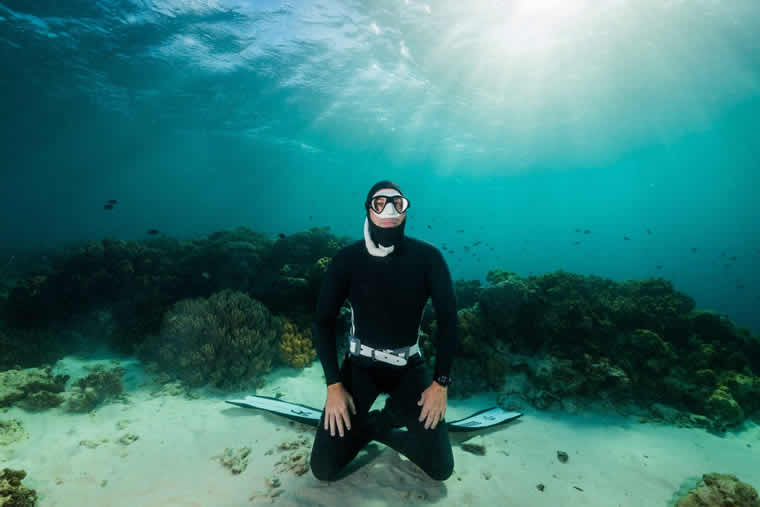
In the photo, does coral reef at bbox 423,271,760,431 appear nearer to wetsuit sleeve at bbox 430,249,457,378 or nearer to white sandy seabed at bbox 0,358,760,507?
white sandy seabed at bbox 0,358,760,507

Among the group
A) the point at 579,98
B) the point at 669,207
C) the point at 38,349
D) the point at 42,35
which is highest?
the point at 669,207

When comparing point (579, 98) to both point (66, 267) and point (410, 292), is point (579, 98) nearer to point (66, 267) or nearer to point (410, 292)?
point (410, 292)

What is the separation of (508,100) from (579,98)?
5440 millimetres

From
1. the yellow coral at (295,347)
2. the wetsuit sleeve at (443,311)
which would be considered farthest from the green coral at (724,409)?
the yellow coral at (295,347)

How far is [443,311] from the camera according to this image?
3545 mm

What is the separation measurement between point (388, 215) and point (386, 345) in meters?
1.60

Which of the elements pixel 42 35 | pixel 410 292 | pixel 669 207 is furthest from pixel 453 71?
pixel 669 207

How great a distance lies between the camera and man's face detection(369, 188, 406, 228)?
3.30 meters

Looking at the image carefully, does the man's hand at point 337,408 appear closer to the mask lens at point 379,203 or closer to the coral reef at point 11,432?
the mask lens at point 379,203

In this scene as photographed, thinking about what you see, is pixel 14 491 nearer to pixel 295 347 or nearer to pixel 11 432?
pixel 11 432

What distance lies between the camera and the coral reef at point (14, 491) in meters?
3.02

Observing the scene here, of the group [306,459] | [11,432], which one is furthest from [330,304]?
[11,432]

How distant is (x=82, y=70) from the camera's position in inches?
919

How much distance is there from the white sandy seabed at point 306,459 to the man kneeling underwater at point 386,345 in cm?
35
